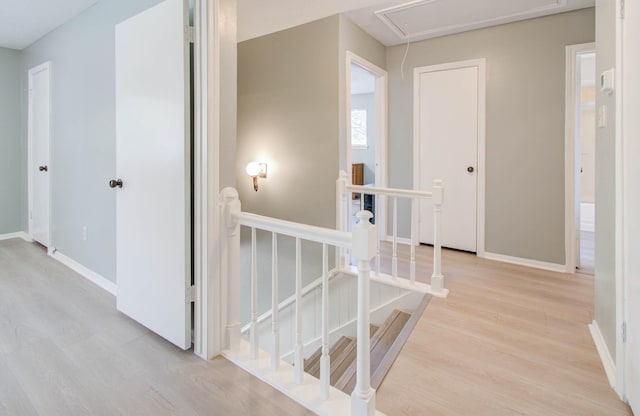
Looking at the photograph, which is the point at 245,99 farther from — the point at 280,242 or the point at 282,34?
the point at 280,242

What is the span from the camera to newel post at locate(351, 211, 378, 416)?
1257mm

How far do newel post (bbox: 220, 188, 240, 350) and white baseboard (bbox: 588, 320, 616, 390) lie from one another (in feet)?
5.93

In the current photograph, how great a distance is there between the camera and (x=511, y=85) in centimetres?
346

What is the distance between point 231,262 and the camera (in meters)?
1.86

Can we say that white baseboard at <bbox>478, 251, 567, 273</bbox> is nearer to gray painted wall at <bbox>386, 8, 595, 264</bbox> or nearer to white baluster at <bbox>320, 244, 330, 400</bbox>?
gray painted wall at <bbox>386, 8, 595, 264</bbox>

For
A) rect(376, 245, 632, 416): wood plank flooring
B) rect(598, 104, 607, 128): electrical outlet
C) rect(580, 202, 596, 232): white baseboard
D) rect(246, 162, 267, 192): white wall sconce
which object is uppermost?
rect(598, 104, 607, 128): electrical outlet

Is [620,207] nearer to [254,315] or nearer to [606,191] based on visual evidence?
[606,191]

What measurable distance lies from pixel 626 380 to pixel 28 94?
5.50 metres

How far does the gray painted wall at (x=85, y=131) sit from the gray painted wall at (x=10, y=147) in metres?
0.85

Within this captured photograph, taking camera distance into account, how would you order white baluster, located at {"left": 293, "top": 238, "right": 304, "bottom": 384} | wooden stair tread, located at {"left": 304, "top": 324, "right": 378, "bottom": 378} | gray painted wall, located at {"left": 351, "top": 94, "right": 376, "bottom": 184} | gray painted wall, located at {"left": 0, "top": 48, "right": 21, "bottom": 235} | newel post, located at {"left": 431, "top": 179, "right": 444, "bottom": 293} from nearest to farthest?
white baluster, located at {"left": 293, "top": 238, "right": 304, "bottom": 384}
newel post, located at {"left": 431, "top": 179, "right": 444, "bottom": 293}
wooden stair tread, located at {"left": 304, "top": 324, "right": 378, "bottom": 378}
gray painted wall, located at {"left": 0, "top": 48, "right": 21, "bottom": 235}
gray painted wall, located at {"left": 351, "top": 94, "right": 376, "bottom": 184}

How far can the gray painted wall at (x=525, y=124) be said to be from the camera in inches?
127

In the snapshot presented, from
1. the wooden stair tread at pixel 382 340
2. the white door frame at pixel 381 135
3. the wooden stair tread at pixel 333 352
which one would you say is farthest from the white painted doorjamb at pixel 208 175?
the white door frame at pixel 381 135

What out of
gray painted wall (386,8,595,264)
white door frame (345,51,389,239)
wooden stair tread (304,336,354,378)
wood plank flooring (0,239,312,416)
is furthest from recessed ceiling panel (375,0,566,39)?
wood plank flooring (0,239,312,416)

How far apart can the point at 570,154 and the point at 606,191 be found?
1.70m
